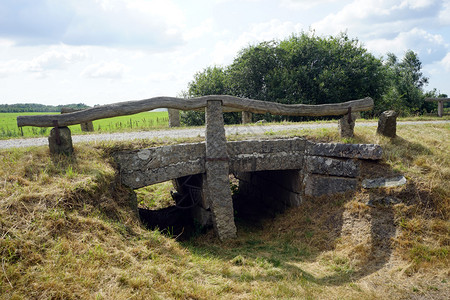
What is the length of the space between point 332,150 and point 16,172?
19.1 feet

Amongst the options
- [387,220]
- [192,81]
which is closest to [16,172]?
[387,220]

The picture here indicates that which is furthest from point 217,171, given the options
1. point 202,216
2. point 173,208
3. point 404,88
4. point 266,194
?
point 404,88

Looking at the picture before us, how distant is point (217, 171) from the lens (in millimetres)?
6402

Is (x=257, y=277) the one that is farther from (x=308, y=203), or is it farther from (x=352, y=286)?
(x=308, y=203)

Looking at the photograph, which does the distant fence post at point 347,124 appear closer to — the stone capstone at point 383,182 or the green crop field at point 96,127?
the stone capstone at point 383,182

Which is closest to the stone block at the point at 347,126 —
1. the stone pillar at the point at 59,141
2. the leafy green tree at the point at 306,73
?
the stone pillar at the point at 59,141

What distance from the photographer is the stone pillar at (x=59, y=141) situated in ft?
17.5

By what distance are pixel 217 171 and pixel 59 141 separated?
289 centimetres

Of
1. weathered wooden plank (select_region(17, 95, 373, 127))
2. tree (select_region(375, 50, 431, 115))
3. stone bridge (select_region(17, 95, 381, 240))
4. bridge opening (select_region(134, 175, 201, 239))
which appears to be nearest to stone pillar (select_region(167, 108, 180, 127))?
bridge opening (select_region(134, 175, 201, 239))

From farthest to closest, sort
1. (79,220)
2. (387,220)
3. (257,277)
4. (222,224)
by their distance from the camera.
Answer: (222,224) < (387,220) < (257,277) < (79,220)

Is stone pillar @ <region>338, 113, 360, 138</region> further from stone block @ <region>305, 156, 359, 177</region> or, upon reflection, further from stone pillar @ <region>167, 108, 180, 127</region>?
stone pillar @ <region>167, 108, 180, 127</region>

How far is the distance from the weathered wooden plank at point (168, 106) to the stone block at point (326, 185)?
1.51 m

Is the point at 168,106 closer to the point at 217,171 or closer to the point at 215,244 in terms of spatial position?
the point at 217,171

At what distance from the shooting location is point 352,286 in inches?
183
